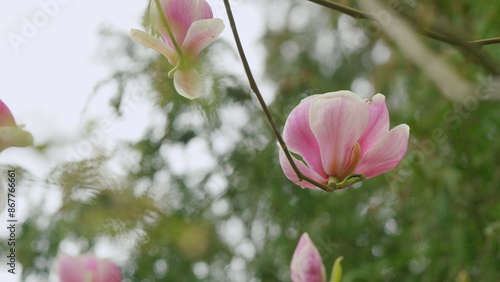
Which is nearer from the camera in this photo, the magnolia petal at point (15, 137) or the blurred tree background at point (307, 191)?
the magnolia petal at point (15, 137)

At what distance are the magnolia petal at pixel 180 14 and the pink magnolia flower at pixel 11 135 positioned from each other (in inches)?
4.1

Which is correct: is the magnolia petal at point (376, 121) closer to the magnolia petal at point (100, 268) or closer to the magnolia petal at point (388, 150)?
the magnolia petal at point (388, 150)

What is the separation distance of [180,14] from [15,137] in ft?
0.40

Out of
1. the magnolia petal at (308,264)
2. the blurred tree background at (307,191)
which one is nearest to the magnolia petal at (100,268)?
the magnolia petal at (308,264)

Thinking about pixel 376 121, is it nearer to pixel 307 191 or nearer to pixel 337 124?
pixel 337 124

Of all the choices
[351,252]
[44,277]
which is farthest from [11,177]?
[351,252]

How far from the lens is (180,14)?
0.39 metres

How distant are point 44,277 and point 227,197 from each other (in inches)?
14.0

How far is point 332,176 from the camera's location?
39 centimetres

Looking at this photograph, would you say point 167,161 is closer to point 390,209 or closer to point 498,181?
point 390,209

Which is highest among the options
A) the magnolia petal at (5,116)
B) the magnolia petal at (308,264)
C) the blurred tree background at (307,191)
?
the magnolia petal at (5,116)

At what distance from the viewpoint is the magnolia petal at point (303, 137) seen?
1.23ft

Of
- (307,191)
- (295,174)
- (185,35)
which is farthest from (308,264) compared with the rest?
(307,191)

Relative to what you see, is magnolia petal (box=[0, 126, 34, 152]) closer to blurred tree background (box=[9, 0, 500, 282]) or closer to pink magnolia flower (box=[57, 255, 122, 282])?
pink magnolia flower (box=[57, 255, 122, 282])
